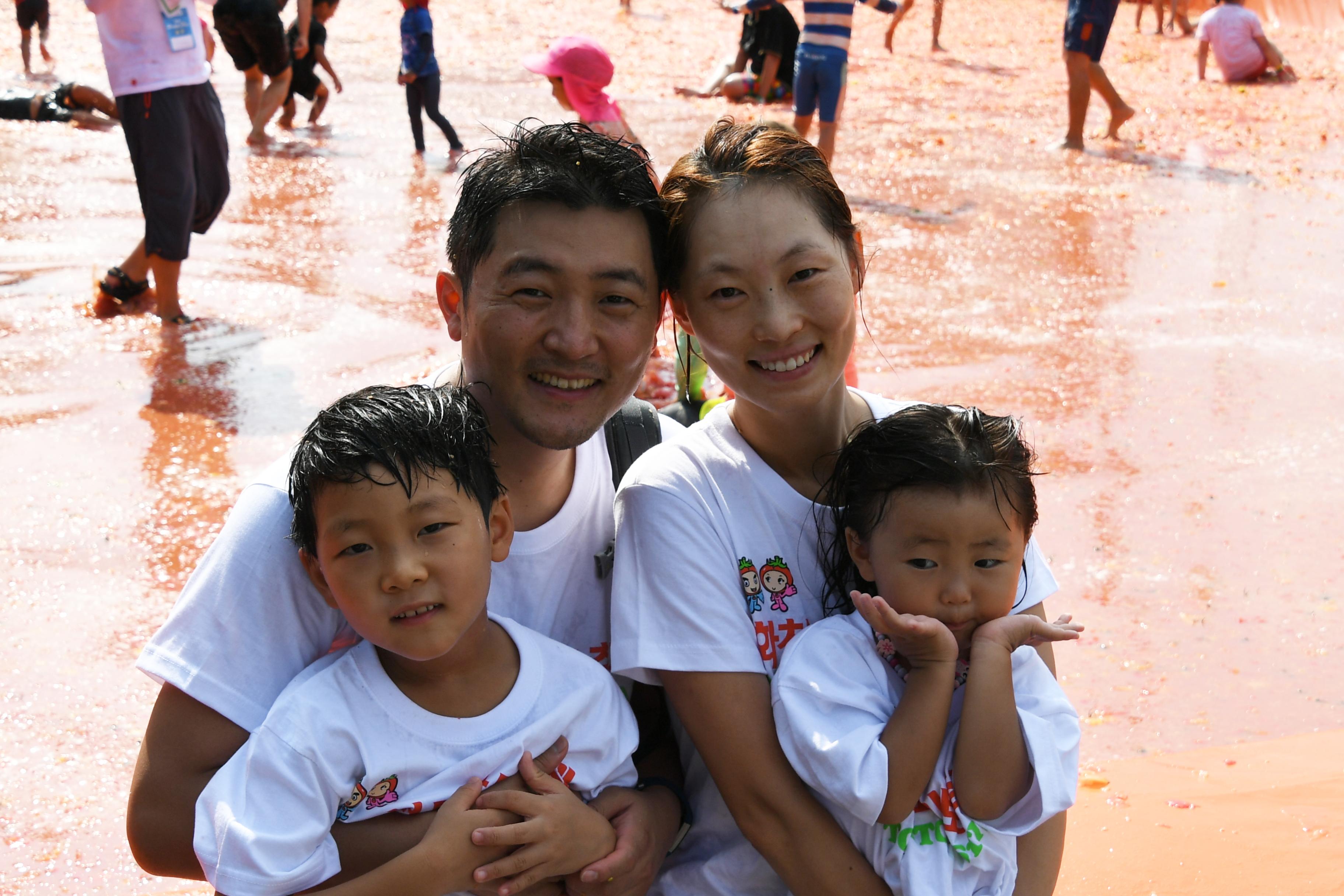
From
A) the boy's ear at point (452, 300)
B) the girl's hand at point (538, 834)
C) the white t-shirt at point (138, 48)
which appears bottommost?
the girl's hand at point (538, 834)

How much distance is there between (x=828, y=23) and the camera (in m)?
9.91

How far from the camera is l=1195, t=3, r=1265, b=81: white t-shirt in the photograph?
52.5 feet

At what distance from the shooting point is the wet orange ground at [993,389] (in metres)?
3.50

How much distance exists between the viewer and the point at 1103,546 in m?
5.00

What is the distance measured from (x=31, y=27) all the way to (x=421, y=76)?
6.12 metres

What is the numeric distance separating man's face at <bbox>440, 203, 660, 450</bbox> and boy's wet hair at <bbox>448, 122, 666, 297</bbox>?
0.06 feet

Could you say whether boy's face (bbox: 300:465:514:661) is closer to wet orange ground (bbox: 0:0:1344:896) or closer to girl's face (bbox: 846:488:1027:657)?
girl's face (bbox: 846:488:1027:657)

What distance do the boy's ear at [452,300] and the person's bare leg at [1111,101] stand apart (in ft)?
35.2

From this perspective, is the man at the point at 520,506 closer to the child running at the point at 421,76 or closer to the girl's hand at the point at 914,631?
the girl's hand at the point at 914,631

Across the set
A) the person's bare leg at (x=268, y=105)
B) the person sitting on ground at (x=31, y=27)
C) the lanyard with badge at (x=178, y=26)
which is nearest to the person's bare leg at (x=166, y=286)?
the lanyard with badge at (x=178, y=26)

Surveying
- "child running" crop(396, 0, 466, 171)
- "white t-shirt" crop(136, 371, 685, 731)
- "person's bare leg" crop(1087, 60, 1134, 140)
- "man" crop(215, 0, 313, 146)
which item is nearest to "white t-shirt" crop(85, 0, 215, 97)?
"child running" crop(396, 0, 466, 171)

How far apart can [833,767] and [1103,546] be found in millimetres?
3485

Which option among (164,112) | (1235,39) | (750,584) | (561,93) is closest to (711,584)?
(750,584)

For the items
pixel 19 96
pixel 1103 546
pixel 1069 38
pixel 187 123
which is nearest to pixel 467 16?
pixel 19 96
